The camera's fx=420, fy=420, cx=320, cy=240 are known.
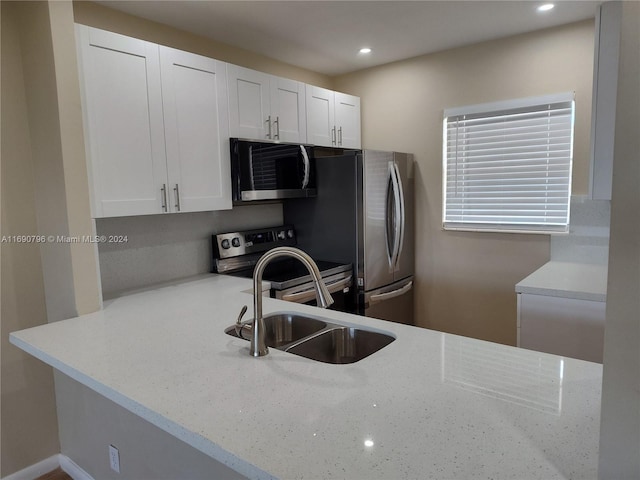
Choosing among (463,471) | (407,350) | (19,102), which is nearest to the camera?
(463,471)

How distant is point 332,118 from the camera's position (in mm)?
3348

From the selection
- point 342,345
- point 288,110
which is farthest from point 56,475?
point 288,110

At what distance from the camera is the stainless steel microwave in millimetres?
2557

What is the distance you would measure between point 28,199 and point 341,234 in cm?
189

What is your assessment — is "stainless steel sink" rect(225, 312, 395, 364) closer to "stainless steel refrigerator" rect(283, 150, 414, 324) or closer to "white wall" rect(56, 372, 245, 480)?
"white wall" rect(56, 372, 245, 480)

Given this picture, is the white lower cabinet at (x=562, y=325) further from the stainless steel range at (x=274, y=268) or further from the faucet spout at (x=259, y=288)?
the faucet spout at (x=259, y=288)

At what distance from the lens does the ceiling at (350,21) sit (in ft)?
7.79

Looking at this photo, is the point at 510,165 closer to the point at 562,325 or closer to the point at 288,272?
the point at 562,325

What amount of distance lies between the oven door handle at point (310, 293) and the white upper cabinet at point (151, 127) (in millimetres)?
669

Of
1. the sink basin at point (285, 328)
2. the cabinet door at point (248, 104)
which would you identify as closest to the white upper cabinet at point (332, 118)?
the cabinet door at point (248, 104)

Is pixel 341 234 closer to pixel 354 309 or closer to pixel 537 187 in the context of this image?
pixel 354 309

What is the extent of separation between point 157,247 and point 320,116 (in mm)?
1543

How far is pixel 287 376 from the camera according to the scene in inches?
48.1

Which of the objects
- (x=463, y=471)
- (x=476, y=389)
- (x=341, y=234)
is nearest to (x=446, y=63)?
(x=341, y=234)
